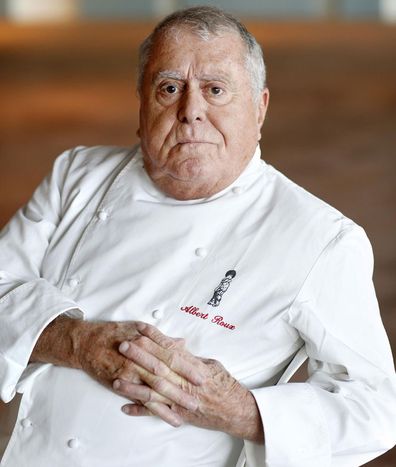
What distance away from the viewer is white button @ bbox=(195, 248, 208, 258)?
2.19m

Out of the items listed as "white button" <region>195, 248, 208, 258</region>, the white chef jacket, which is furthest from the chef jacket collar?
"white button" <region>195, 248, 208, 258</region>

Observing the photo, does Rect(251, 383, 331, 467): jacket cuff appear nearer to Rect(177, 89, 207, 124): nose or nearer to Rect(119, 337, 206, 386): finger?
Rect(119, 337, 206, 386): finger

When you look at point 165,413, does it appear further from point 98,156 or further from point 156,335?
point 98,156

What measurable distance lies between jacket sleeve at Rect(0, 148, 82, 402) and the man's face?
0.32 meters

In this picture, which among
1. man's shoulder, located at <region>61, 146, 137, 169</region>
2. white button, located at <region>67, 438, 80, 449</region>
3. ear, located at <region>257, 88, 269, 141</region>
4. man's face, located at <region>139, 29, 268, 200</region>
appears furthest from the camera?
man's shoulder, located at <region>61, 146, 137, 169</region>

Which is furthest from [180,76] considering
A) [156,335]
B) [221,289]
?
[156,335]

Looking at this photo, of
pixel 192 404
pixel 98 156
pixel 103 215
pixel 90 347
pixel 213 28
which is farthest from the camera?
pixel 98 156

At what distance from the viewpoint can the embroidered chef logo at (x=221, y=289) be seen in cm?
212

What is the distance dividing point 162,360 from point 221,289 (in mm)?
226

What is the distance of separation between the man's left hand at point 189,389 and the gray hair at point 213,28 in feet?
2.09

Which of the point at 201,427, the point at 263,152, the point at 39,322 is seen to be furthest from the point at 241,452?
the point at 263,152

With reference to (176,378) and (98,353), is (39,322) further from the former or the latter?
(176,378)

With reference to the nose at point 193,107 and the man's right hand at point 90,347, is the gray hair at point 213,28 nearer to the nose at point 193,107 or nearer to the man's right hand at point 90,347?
the nose at point 193,107

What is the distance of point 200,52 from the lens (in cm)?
219
